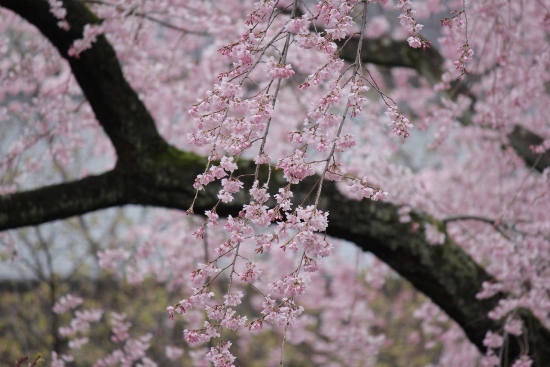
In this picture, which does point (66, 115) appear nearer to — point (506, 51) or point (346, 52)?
point (346, 52)

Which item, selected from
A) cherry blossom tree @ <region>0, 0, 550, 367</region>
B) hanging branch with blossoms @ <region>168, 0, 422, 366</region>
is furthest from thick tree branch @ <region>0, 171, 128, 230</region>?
hanging branch with blossoms @ <region>168, 0, 422, 366</region>

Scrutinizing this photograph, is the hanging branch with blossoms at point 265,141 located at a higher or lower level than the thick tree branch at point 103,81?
lower

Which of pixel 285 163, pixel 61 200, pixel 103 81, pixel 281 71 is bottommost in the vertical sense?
pixel 285 163

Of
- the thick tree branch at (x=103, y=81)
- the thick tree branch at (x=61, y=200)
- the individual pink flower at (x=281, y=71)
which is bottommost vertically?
the individual pink flower at (x=281, y=71)

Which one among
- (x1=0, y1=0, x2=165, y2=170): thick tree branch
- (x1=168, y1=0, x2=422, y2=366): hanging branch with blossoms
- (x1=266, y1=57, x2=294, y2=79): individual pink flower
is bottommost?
(x1=168, y1=0, x2=422, y2=366): hanging branch with blossoms

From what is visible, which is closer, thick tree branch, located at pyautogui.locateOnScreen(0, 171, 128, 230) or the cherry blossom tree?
the cherry blossom tree

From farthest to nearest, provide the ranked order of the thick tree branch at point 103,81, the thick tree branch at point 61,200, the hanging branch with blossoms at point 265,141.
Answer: the thick tree branch at point 61,200 < the thick tree branch at point 103,81 < the hanging branch with blossoms at point 265,141

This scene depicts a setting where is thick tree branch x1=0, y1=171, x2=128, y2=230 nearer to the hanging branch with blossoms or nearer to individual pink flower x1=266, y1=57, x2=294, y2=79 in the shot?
the hanging branch with blossoms

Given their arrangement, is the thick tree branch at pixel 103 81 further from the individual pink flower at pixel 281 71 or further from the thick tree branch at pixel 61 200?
the individual pink flower at pixel 281 71

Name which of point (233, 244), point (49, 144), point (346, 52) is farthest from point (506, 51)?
point (49, 144)

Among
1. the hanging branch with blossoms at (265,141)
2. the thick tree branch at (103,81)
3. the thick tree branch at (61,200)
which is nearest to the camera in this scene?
the hanging branch with blossoms at (265,141)

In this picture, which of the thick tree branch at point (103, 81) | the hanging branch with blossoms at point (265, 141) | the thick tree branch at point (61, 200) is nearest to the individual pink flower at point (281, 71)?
the hanging branch with blossoms at point (265, 141)

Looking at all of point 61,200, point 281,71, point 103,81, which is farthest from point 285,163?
point 61,200

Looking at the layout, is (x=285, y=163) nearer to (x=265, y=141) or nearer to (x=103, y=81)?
(x=265, y=141)
